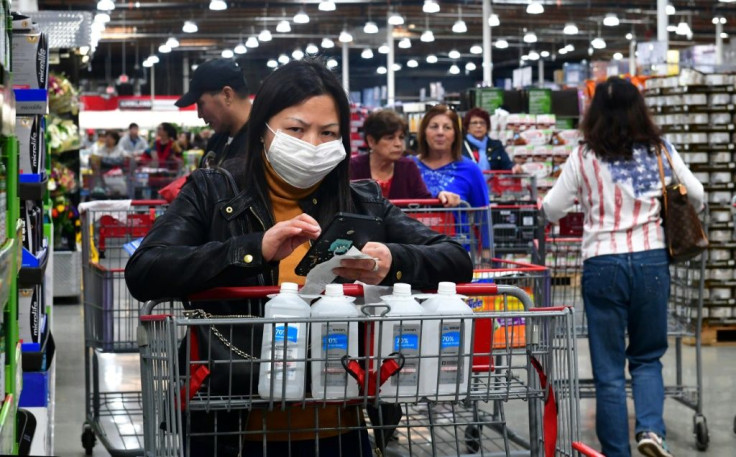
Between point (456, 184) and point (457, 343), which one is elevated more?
point (456, 184)

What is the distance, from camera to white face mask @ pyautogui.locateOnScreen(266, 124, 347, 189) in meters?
2.52

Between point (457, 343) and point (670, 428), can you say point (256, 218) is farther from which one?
point (670, 428)

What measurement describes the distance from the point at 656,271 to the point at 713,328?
14.0 feet

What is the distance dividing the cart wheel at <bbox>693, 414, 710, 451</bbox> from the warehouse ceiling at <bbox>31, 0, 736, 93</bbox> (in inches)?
700

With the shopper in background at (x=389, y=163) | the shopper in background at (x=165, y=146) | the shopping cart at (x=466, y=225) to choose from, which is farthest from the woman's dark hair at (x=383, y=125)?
the shopper in background at (x=165, y=146)

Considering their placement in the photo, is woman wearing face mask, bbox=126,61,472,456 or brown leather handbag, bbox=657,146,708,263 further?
brown leather handbag, bbox=657,146,708,263

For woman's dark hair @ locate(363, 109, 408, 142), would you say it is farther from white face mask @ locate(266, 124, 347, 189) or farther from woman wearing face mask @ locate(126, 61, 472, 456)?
white face mask @ locate(266, 124, 347, 189)

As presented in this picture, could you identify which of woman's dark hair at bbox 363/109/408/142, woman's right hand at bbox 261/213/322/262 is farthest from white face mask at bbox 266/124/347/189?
woman's dark hair at bbox 363/109/408/142

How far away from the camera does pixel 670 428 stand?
624 centimetres

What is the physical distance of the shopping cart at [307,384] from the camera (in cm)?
216

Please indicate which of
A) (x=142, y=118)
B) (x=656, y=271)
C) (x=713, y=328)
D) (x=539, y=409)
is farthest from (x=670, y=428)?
(x=142, y=118)

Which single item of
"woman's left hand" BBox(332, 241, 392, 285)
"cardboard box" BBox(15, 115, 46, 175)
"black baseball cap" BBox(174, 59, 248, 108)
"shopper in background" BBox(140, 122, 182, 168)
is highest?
"shopper in background" BBox(140, 122, 182, 168)

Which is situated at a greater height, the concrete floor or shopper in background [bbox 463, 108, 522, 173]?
shopper in background [bbox 463, 108, 522, 173]

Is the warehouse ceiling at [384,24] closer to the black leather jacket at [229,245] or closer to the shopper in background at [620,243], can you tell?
the shopper in background at [620,243]
